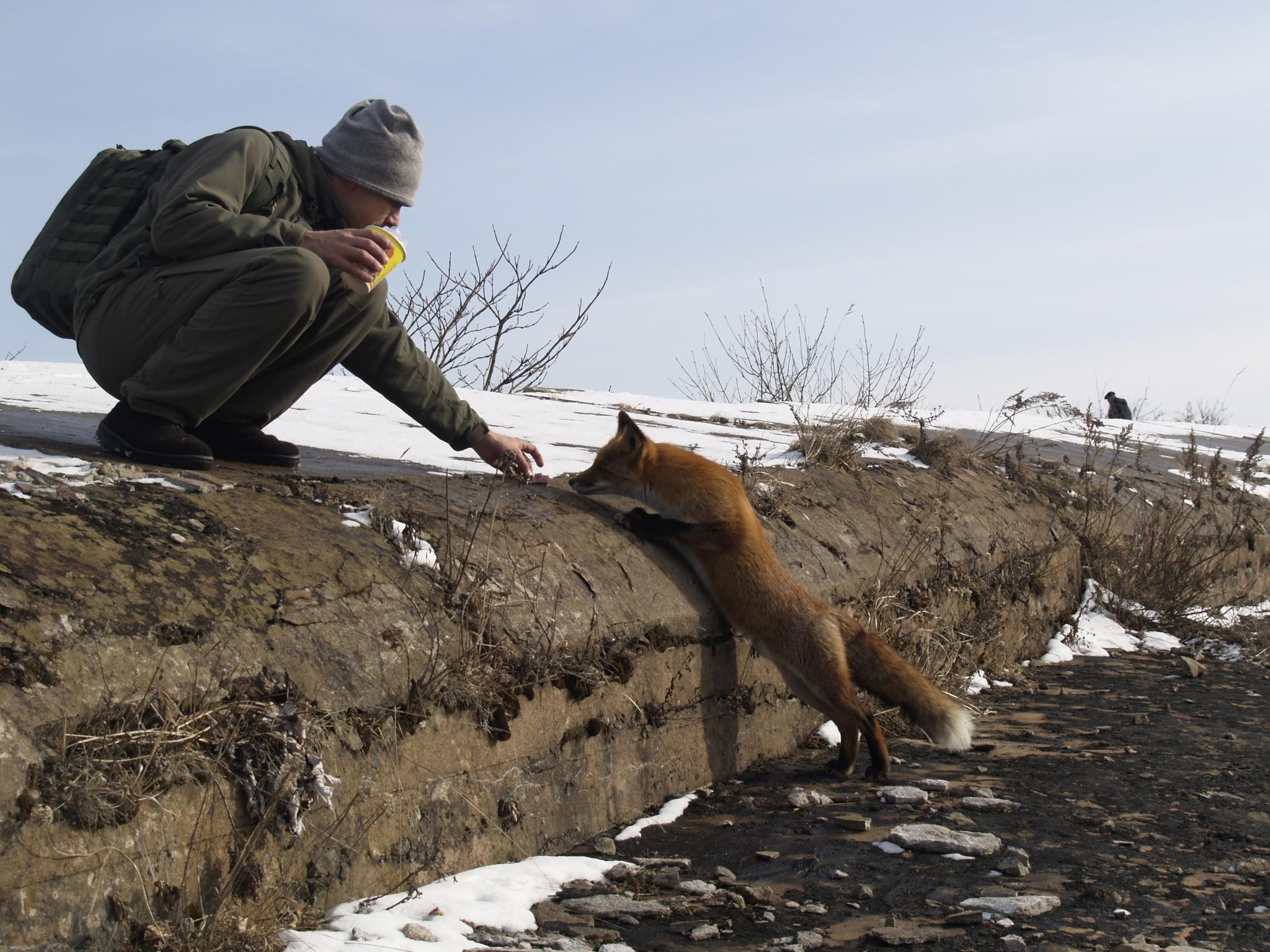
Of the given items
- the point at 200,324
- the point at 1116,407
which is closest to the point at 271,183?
the point at 200,324

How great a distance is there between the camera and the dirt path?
8.98ft

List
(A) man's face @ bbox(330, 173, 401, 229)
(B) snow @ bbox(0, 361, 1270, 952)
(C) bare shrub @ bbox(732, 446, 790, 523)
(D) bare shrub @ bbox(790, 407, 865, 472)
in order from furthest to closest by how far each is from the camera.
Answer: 1. (D) bare shrub @ bbox(790, 407, 865, 472)
2. (C) bare shrub @ bbox(732, 446, 790, 523)
3. (A) man's face @ bbox(330, 173, 401, 229)
4. (B) snow @ bbox(0, 361, 1270, 952)

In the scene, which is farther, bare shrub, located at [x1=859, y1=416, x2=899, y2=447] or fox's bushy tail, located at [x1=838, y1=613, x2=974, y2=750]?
bare shrub, located at [x1=859, y1=416, x2=899, y2=447]

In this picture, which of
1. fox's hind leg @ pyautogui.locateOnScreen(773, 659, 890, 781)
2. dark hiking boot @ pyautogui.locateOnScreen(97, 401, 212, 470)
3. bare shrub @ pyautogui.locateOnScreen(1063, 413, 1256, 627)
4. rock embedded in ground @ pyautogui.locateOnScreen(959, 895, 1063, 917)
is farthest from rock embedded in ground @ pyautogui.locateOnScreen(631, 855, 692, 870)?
bare shrub @ pyautogui.locateOnScreen(1063, 413, 1256, 627)

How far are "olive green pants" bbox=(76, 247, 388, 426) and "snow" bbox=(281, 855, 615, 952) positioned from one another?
1746mm

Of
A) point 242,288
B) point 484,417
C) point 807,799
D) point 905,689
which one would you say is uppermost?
point 242,288

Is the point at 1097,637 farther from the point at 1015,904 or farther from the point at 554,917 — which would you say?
the point at 554,917

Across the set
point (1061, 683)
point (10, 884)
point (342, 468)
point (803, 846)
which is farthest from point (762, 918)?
point (1061, 683)

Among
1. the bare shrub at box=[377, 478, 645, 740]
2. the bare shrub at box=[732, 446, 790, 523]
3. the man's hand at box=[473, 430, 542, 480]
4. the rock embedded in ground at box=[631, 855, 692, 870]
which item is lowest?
the rock embedded in ground at box=[631, 855, 692, 870]

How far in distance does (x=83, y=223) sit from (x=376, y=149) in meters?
1.04

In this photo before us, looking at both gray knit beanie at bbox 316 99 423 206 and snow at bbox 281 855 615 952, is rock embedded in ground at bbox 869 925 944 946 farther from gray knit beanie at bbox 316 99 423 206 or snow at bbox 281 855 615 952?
gray knit beanie at bbox 316 99 423 206

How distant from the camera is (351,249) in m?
3.44

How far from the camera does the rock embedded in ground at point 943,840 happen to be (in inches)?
130

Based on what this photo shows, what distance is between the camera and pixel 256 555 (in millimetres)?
2783
